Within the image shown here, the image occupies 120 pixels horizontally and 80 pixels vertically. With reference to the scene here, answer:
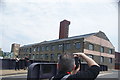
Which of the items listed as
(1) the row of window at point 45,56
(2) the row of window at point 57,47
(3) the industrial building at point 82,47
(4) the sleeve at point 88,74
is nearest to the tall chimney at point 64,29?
(3) the industrial building at point 82,47

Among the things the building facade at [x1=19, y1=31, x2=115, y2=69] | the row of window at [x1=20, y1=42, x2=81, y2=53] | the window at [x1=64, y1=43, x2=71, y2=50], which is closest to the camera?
the building facade at [x1=19, y1=31, x2=115, y2=69]

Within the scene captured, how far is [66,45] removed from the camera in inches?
1513

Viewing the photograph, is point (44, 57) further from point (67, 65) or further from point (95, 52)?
point (67, 65)

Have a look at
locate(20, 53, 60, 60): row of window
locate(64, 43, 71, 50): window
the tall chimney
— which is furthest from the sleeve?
the tall chimney

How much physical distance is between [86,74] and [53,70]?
13.7ft

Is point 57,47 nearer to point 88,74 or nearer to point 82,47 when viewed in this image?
point 82,47

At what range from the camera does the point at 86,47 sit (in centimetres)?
3450

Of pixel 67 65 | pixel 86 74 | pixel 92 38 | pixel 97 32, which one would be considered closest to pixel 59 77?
pixel 67 65

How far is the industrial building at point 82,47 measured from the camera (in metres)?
35.3

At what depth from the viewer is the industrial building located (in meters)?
35.3

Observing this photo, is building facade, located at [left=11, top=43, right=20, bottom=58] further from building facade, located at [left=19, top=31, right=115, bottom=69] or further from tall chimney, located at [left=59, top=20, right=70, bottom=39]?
tall chimney, located at [left=59, top=20, right=70, bottom=39]

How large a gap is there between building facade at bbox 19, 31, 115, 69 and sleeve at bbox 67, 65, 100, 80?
32.3 m

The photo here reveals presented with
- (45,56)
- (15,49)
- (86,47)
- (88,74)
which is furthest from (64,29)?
(88,74)

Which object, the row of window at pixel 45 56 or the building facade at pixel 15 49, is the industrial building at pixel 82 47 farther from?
the building facade at pixel 15 49
